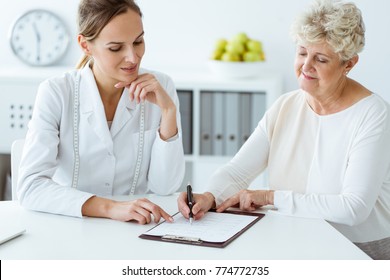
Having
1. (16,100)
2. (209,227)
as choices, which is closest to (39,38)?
(16,100)

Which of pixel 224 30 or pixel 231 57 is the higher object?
pixel 224 30

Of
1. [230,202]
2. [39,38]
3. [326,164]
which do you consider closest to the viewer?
[230,202]

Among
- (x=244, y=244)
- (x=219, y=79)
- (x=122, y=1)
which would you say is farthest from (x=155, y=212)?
(x=219, y=79)

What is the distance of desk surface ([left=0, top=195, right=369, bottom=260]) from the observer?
65.2 inches

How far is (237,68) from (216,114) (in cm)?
28

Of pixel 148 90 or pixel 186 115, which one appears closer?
pixel 148 90

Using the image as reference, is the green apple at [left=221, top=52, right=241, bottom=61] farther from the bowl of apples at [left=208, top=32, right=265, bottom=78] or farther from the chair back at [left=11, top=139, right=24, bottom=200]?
the chair back at [left=11, top=139, right=24, bottom=200]

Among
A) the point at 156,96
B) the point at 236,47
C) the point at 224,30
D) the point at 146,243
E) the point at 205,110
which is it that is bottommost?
the point at 146,243

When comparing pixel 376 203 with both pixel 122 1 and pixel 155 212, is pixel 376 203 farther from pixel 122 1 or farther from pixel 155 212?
pixel 122 1

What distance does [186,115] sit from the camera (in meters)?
3.78

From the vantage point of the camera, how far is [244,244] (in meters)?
1.73

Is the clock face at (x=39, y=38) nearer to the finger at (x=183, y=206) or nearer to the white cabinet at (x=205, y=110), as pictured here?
the white cabinet at (x=205, y=110)

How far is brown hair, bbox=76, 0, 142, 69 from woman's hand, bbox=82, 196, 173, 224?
59 cm

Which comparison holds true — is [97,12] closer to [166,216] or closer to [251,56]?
[166,216]
